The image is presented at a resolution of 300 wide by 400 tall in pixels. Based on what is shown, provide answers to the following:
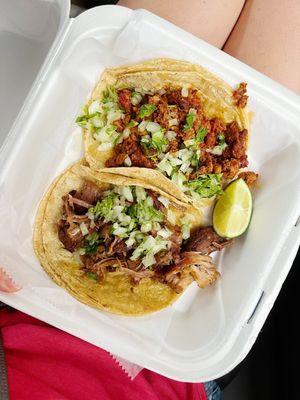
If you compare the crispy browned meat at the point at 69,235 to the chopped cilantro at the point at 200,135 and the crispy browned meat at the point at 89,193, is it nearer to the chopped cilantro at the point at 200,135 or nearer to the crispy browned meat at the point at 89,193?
the crispy browned meat at the point at 89,193

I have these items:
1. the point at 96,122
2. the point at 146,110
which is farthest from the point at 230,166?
the point at 96,122

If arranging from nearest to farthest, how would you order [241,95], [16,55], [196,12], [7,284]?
1. [7,284]
2. [241,95]
3. [196,12]
4. [16,55]

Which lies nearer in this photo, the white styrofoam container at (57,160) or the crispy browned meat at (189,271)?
the white styrofoam container at (57,160)

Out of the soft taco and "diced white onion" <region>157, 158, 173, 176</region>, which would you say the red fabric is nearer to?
the soft taco

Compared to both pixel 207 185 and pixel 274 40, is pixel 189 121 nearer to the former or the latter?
pixel 207 185

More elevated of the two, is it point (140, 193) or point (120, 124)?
point (120, 124)

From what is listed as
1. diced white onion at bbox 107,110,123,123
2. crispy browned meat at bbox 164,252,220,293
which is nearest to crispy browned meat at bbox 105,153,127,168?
diced white onion at bbox 107,110,123,123

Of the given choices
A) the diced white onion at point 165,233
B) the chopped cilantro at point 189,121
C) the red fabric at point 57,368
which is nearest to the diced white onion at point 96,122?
the chopped cilantro at point 189,121

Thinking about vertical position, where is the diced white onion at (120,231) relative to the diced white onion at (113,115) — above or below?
below
